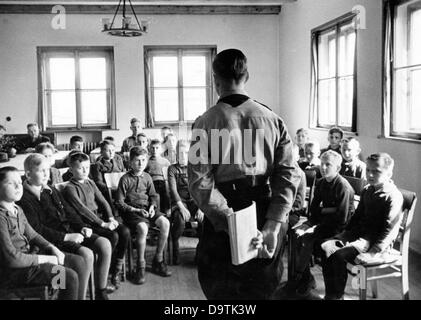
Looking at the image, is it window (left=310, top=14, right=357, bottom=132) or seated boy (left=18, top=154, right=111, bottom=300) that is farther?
window (left=310, top=14, right=357, bottom=132)

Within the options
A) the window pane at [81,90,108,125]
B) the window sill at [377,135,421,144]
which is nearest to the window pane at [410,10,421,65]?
the window sill at [377,135,421,144]

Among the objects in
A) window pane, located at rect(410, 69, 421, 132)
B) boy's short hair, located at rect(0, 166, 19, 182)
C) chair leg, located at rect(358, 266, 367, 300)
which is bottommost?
chair leg, located at rect(358, 266, 367, 300)

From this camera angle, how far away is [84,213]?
356 cm

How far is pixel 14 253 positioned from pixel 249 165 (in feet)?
4.71

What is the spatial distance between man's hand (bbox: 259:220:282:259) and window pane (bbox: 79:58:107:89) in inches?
296

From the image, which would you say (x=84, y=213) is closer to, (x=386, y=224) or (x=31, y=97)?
(x=386, y=224)

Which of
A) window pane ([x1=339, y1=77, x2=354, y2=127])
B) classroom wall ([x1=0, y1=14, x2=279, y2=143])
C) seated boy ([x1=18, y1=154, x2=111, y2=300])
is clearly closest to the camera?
seated boy ([x1=18, y1=154, x2=111, y2=300])

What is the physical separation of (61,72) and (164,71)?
1.88m

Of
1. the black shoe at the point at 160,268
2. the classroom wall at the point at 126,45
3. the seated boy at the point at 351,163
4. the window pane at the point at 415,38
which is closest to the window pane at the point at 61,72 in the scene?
the classroom wall at the point at 126,45

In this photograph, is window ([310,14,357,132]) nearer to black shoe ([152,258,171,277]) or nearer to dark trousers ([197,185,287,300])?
black shoe ([152,258,171,277])

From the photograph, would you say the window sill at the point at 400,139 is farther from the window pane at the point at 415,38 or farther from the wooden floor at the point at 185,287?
the wooden floor at the point at 185,287

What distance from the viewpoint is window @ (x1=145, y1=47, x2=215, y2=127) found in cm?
893

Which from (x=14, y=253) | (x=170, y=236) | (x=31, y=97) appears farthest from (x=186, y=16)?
(x=14, y=253)

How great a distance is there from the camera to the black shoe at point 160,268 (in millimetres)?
3898
